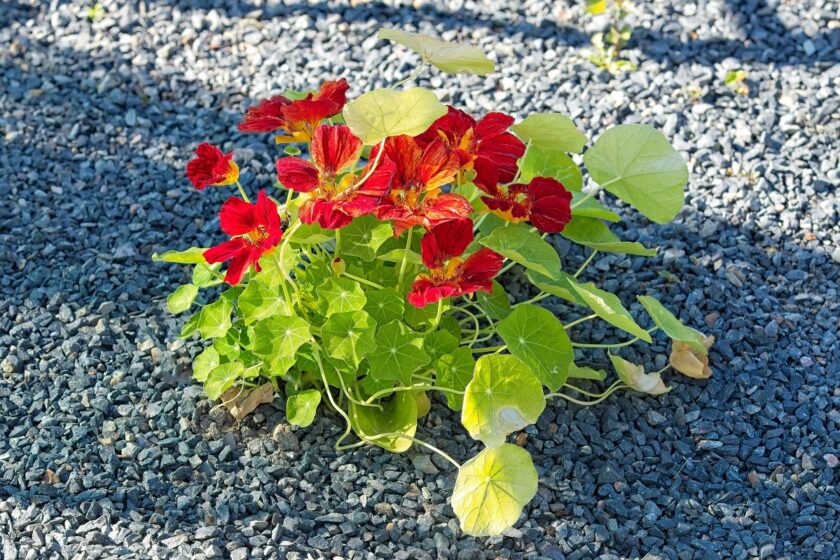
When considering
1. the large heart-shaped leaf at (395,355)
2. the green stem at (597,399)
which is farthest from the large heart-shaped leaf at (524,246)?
the green stem at (597,399)

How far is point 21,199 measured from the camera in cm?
284

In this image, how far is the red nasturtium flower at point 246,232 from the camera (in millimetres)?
1875

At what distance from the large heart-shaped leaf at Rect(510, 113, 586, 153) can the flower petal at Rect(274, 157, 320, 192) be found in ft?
1.61

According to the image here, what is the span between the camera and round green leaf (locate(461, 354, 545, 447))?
6.17 ft

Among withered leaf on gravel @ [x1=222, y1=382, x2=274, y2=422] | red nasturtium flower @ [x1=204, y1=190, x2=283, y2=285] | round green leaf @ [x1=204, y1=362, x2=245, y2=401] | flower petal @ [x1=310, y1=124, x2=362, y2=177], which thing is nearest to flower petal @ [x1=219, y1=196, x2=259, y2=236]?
red nasturtium flower @ [x1=204, y1=190, x2=283, y2=285]

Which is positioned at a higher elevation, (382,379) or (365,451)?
(382,379)

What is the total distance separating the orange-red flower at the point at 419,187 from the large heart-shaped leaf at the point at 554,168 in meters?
0.57

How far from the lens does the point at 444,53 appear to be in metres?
2.10

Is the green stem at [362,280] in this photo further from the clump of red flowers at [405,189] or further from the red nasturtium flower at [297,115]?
the red nasturtium flower at [297,115]

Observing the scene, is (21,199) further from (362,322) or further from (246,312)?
(362,322)

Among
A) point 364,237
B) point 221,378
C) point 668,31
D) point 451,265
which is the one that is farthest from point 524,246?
point 668,31

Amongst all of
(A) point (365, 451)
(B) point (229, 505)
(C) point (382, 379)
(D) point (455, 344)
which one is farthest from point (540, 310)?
(B) point (229, 505)

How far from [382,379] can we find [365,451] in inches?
8.5

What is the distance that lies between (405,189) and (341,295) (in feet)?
0.82
